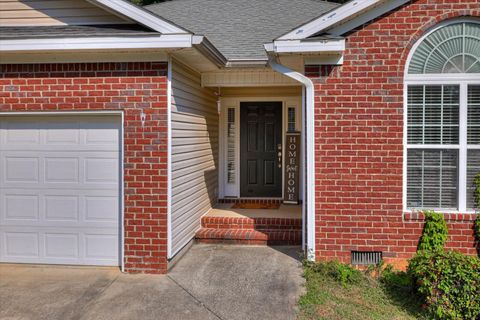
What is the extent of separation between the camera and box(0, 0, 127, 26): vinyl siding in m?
6.43

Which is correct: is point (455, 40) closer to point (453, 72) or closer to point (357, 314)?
point (453, 72)

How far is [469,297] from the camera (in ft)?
15.8

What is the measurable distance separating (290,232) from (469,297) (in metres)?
3.22

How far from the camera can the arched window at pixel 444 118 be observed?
611 centimetres

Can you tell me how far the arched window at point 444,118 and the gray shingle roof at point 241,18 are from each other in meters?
2.81

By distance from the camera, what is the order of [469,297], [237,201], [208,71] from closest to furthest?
[469,297]
[208,71]
[237,201]

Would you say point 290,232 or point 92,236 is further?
point 290,232

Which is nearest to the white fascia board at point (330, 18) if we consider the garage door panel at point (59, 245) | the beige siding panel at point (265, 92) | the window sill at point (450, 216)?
the window sill at point (450, 216)

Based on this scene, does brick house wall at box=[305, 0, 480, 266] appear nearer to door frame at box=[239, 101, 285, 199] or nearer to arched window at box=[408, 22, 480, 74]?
arched window at box=[408, 22, 480, 74]

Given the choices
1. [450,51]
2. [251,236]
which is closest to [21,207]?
[251,236]

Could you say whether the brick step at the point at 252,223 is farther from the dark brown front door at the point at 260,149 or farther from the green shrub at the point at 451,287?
the green shrub at the point at 451,287

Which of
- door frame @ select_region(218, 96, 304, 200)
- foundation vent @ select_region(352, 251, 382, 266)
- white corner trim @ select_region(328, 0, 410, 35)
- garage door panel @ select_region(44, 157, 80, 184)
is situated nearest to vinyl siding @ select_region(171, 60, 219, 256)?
door frame @ select_region(218, 96, 304, 200)

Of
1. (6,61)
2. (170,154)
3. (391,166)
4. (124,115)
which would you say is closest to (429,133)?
(391,166)

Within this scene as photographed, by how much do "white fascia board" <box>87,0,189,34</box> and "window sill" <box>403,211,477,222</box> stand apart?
12.4 feet
